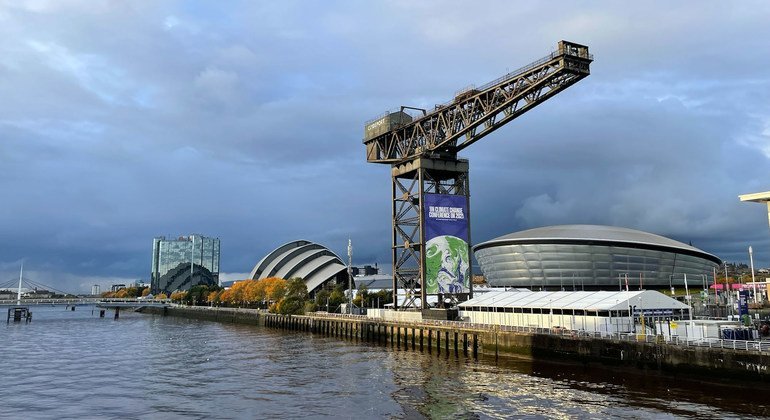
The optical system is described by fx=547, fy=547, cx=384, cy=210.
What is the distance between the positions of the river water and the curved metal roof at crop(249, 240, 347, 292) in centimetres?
11435

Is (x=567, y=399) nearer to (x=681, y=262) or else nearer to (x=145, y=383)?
(x=145, y=383)

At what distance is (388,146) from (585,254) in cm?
8230

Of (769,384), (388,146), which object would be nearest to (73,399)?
(769,384)

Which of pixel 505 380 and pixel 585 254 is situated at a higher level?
pixel 585 254

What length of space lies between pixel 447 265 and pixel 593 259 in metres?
Answer: 83.3

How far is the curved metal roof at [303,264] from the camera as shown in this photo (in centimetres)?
17130

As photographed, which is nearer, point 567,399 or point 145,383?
point 567,399

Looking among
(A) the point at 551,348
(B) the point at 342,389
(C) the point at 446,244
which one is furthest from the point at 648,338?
(C) the point at 446,244

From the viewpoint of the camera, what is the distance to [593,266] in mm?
139750

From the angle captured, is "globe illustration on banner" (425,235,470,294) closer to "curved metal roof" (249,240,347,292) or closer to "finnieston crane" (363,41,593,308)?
"finnieston crane" (363,41,593,308)

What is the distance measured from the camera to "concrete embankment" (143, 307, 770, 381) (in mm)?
32969

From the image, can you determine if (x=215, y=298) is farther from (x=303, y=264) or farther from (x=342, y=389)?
(x=342, y=389)

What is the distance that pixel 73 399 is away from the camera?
34.4m

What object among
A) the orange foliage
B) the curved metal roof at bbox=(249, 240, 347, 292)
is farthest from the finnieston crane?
the curved metal roof at bbox=(249, 240, 347, 292)
